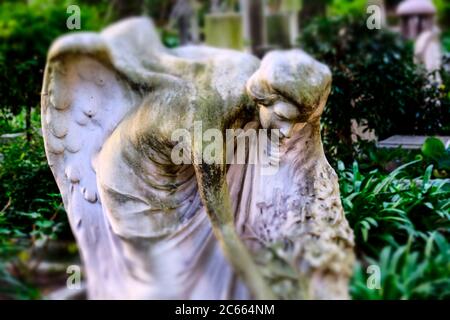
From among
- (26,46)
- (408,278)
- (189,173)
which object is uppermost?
(26,46)

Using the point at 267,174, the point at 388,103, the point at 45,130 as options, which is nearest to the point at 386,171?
the point at 388,103

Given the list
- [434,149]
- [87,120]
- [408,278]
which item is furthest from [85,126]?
[434,149]

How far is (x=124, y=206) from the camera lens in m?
2.68

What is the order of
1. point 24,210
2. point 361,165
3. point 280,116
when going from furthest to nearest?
1. point 361,165
2. point 24,210
3. point 280,116

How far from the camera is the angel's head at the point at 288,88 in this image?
240 centimetres

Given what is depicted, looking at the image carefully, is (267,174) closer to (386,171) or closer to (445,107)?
(386,171)

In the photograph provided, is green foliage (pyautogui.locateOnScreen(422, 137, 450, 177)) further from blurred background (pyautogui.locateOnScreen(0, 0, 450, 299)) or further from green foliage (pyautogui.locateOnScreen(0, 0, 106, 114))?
green foliage (pyautogui.locateOnScreen(0, 0, 106, 114))

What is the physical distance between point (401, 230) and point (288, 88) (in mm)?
1194

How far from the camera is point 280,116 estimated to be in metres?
2.51

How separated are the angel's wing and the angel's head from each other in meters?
0.59

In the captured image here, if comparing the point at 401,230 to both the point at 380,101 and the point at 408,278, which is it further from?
the point at 380,101

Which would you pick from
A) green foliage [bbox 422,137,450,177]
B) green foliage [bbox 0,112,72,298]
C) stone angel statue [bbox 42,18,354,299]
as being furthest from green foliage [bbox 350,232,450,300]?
green foliage [bbox 422,137,450,177]

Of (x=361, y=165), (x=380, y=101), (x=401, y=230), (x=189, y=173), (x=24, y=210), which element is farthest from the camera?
(x=380, y=101)
